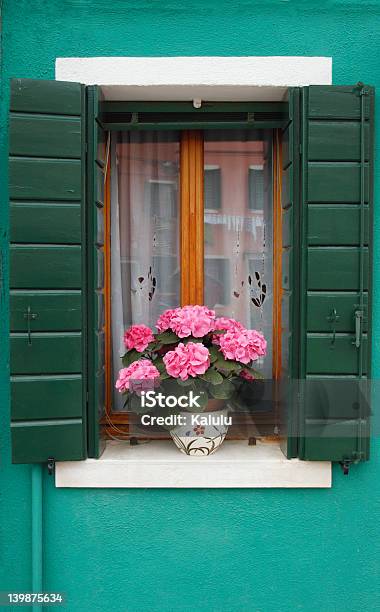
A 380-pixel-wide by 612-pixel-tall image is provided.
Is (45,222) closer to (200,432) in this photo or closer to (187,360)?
(187,360)

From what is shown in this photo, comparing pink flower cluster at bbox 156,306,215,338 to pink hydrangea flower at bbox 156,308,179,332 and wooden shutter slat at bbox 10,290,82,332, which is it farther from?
wooden shutter slat at bbox 10,290,82,332

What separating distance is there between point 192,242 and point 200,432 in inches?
40.7

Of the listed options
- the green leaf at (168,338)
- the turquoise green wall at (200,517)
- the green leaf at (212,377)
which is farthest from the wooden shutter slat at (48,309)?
the green leaf at (212,377)

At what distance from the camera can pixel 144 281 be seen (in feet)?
12.0

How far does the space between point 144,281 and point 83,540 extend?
1.38 m

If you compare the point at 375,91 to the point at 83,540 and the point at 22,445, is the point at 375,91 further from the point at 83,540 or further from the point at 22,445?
the point at 83,540

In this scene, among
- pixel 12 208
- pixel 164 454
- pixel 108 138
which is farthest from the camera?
pixel 108 138

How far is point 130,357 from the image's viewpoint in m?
3.38

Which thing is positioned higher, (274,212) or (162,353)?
(274,212)

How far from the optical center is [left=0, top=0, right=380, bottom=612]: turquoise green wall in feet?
10.6

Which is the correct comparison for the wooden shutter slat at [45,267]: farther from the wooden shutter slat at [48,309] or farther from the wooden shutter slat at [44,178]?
the wooden shutter slat at [44,178]

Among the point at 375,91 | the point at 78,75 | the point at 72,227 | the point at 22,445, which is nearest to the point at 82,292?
the point at 72,227

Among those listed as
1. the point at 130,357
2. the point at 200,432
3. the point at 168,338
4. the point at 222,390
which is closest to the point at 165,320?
the point at 168,338

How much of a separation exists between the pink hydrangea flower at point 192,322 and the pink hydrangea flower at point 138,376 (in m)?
0.22
